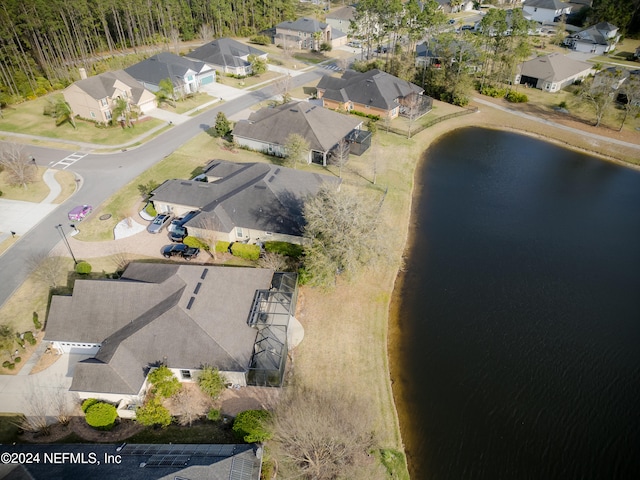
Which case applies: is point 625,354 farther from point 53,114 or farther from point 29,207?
point 53,114

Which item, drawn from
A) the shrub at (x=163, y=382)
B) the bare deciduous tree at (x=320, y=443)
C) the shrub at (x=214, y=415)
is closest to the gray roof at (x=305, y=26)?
the shrub at (x=163, y=382)

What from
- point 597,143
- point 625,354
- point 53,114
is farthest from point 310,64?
point 625,354

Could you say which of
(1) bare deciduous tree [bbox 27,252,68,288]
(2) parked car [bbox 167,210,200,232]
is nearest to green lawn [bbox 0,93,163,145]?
(2) parked car [bbox 167,210,200,232]

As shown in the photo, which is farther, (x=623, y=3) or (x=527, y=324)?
(x=623, y=3)

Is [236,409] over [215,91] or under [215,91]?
under

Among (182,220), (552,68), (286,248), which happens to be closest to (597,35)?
(552,68)

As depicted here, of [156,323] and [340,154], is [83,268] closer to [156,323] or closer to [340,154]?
[156,323]
